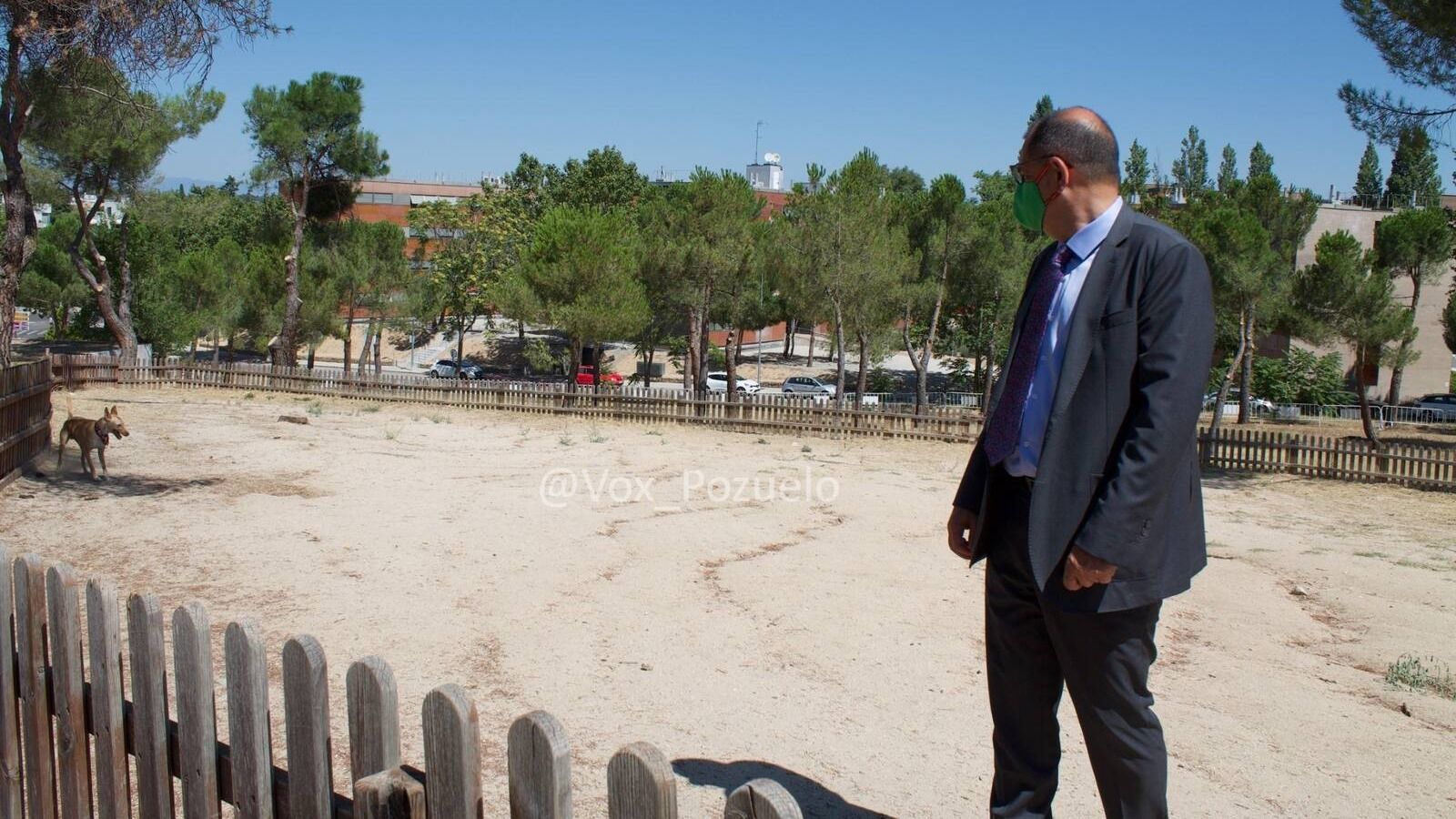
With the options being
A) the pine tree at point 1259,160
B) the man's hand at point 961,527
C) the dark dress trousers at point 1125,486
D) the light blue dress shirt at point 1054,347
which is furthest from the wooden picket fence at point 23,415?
the pine tree at point 1259,160

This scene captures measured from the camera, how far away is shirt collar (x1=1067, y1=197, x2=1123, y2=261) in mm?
2689

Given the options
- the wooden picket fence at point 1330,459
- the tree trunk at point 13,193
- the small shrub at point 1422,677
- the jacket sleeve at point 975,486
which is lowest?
the small shrub at point 1422,677

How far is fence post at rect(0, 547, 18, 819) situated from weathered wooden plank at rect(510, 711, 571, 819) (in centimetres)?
199

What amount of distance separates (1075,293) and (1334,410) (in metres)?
46.6

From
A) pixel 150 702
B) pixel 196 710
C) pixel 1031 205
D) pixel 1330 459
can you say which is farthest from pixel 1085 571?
pixel 1330 459

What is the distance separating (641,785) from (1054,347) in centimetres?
167

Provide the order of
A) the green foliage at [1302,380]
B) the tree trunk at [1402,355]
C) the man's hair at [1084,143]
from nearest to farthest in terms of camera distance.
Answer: the man's hair at [1084,143], the tree trunk at [1402,355], the green foliage at [1302,380]

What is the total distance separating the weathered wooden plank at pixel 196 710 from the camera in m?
2.38

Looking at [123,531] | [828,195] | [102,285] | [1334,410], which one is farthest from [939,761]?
[1334,410]

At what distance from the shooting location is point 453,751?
184cm

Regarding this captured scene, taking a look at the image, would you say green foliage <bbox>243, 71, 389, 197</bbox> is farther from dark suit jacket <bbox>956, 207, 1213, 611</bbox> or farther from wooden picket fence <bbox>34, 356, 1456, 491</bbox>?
dark suit jacket <bbox>956, 207, 1213, 611</bbox>

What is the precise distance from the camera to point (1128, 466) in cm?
241

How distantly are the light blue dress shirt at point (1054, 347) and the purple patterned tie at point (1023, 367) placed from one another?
0.02 metres

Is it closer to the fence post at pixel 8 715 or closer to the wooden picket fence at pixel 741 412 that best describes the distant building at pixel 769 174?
the wooden picket fence at pixel 741 412
